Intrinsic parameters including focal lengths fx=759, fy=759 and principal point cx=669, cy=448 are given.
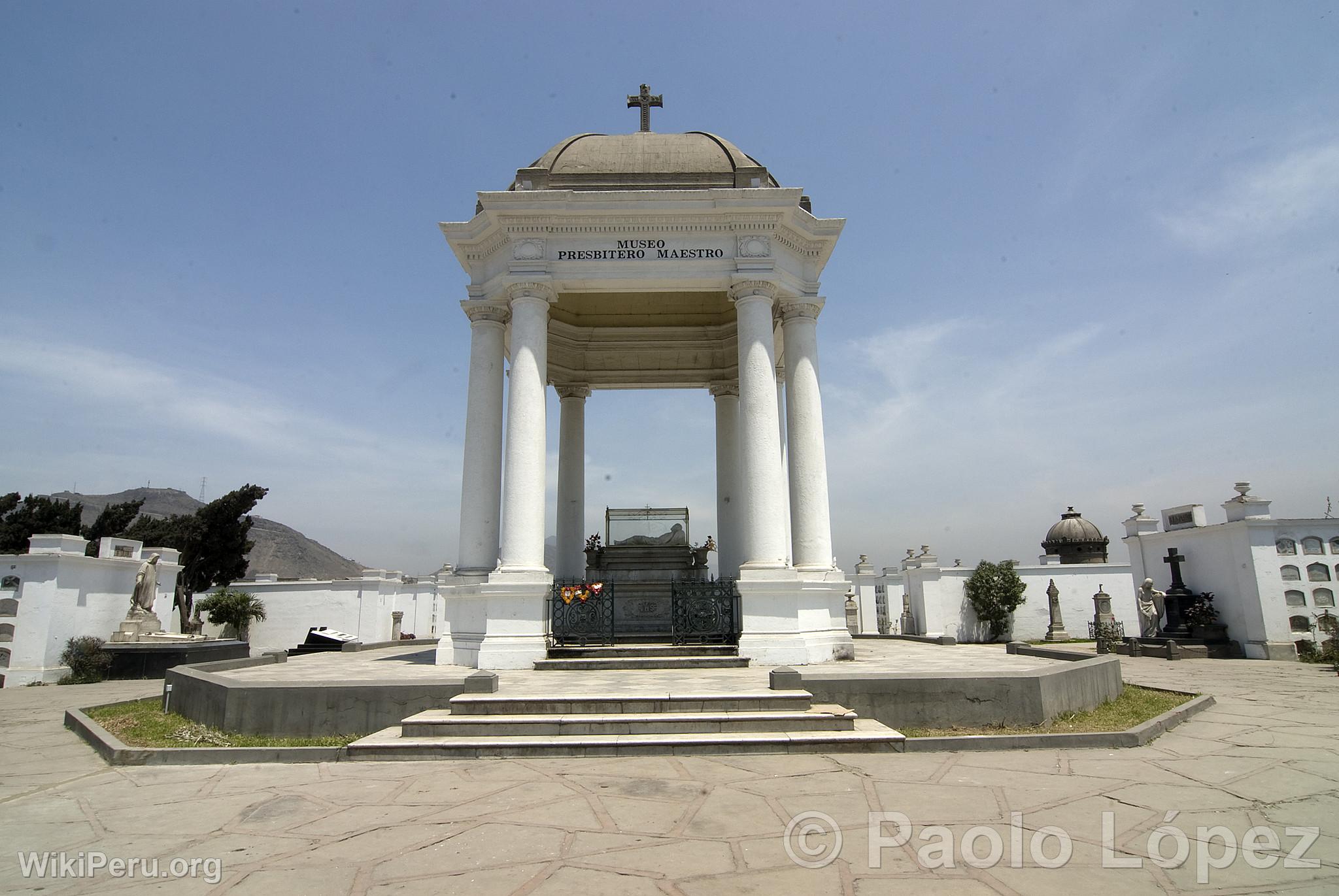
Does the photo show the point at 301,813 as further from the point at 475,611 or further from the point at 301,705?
the point at 475,611

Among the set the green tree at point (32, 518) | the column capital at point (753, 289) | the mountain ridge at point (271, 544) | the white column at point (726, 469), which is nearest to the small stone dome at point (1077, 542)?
the white column at point (726, 469)

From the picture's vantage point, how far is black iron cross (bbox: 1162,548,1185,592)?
23.7 meters

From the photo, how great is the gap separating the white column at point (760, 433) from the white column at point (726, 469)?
16.0ft

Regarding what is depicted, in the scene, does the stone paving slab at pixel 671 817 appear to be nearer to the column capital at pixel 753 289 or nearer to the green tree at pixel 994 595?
the column capital at pixel 753 289

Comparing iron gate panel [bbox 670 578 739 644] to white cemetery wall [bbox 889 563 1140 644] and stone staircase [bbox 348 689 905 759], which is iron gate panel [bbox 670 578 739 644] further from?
white cemetery wall [bbox 889 563 1140 644]

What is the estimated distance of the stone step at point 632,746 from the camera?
306 inches

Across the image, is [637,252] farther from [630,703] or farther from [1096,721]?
[1096,721]

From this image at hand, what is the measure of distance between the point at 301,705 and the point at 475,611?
14.2 feet

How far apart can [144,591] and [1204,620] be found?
101 feet

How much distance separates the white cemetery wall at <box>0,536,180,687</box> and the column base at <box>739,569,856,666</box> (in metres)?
18.9

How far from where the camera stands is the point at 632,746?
25.8ft

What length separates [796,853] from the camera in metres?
4.85

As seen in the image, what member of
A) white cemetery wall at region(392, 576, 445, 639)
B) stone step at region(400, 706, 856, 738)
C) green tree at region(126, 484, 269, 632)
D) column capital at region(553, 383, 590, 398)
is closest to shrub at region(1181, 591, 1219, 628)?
column capital at region(553, 383, 590, 398)

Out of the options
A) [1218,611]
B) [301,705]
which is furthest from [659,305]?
[1218,611]
